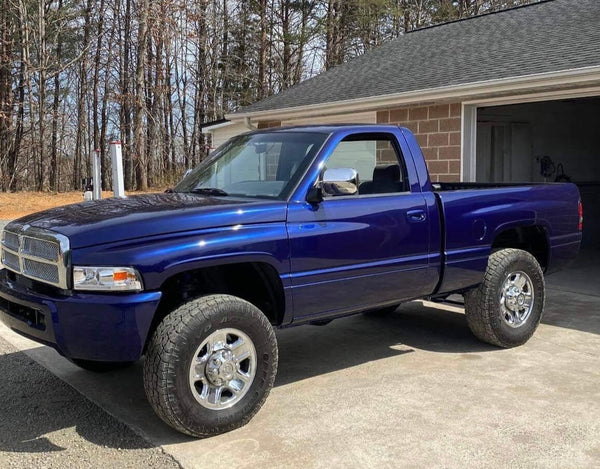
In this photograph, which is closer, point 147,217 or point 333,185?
point 147,217

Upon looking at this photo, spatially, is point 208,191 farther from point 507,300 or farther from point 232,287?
point 507,300

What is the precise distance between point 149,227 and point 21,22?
2605 centimetres

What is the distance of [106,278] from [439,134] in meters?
7.48

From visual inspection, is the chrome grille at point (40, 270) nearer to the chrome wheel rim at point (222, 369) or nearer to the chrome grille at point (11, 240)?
the chrome grille at point (11, 240)

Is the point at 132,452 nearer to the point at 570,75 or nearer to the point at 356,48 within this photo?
the point at 570,75

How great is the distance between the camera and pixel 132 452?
12.7 feet

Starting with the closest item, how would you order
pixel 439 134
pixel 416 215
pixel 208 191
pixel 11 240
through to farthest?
pixel 11 240 → pixel 208 191 → pixel 416 215 → pixel 439 134

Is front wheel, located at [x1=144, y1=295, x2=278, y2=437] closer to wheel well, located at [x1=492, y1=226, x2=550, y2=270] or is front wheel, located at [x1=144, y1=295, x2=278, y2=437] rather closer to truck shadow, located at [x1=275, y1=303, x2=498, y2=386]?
truck shadow, located at [x1=275, y1=303, x2=498, y2=386]

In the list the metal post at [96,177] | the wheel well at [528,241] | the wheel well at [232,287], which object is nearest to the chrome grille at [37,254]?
the wheel well at [232,287]

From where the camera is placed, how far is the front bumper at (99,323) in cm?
370

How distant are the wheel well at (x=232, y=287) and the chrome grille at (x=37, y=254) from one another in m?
0.64

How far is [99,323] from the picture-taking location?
3707mm

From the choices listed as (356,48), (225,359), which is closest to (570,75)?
(225,359)

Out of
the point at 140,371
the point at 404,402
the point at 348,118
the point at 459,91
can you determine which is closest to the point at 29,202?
the point at 348,118
